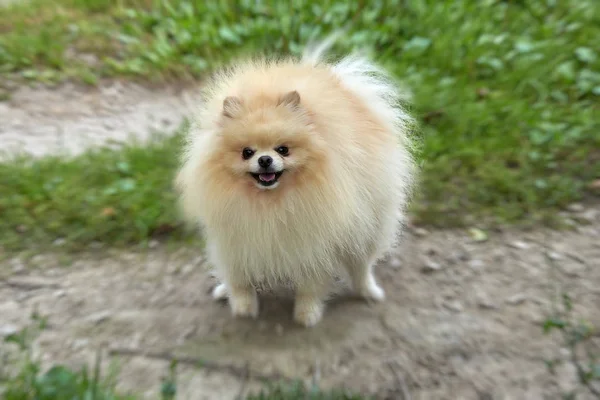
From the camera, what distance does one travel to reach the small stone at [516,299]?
2.41m

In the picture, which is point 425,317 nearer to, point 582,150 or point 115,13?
point 582,150

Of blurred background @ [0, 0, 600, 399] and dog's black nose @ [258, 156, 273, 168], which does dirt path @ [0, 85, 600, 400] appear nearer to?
blurred background @ [0, 0, 600, 399]

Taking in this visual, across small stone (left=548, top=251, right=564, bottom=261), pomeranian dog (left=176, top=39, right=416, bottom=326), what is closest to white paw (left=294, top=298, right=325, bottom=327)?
pomeranian dog (left=176, top=39, right=416, bottom=326)

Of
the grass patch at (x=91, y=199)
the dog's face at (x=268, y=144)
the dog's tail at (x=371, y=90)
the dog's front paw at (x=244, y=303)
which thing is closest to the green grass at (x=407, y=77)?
the grass patch at (x=91, y=199)

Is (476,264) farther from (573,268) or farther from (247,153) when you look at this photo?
(247,153)

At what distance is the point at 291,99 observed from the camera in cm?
170

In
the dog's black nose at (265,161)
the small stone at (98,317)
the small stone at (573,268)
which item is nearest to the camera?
the dog's black nose at (265,161)

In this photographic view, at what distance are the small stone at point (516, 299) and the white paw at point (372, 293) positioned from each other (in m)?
0.61

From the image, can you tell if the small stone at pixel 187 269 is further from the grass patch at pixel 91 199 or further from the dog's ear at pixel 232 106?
the dog's ear at pixel 232 106

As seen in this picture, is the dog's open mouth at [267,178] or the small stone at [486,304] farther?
the small stone at [486,304]

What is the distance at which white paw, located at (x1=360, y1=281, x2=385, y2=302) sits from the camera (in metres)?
2.41

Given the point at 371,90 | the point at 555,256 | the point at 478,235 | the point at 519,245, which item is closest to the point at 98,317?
the point at 371,90

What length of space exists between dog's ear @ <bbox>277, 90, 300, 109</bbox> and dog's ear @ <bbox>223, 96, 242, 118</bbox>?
142 millimetres

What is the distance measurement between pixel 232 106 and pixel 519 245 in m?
1.86
